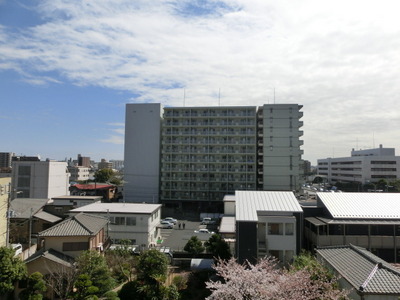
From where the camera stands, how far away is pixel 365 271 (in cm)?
1373

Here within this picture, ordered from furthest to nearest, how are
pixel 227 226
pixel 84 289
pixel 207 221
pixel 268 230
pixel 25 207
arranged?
pixel 207 221
pixel 25 207
pixel 227 226
pixel 268 230
pixel 84 289

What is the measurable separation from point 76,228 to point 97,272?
5.29 meters

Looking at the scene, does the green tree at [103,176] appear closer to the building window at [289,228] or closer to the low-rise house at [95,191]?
the low-rise house at [95,191]

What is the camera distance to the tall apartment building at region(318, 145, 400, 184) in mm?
78250

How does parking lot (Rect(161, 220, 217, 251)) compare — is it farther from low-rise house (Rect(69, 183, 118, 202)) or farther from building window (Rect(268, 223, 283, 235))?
low-rise house (Rect(69, 183, 118, 202))

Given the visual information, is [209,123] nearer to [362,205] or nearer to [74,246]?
[362,205]

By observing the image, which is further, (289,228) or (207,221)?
(207,221)

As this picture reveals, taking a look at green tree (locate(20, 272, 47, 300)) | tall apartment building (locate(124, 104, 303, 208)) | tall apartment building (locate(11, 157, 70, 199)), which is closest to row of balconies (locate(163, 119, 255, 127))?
tall apartment building (locate(124, 104, 303, 208))

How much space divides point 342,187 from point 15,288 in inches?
3142

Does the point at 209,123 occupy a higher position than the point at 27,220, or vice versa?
the point at 209,123

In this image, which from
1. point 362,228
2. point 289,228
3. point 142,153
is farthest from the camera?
point 142,153

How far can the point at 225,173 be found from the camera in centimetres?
5872

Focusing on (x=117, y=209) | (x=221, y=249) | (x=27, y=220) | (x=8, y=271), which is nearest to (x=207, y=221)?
(x=117, y=209)

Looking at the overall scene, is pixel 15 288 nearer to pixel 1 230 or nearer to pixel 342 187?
pixel 1 230
